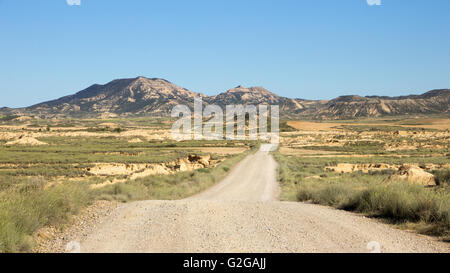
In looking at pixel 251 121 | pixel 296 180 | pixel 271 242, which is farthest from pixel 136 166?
pixel 251 121

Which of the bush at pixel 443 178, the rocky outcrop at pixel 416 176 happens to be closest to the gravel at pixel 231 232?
the bush at pixel 443 178

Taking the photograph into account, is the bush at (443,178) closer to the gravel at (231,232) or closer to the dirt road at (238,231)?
the dirt road at (238,231)

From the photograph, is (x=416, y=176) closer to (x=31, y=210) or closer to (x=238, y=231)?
(x=238, y=231)

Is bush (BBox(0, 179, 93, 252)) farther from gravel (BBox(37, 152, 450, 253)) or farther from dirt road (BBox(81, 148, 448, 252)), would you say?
dirt road (BBox(81, 148, 448, 252))

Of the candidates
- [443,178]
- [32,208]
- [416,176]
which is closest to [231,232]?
[32,208]

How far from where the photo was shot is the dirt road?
7.00 m

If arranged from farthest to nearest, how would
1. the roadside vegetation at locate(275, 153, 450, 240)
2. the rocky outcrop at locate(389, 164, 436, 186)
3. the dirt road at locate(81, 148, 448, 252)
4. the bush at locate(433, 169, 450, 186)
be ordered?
the rocky outcrop at locate(389, 164, 436, 186) < the bush at locate(433, 169, 450, 186) < the roadside vegetation at locate(275, 153, 450, 240) < the dirt road at locate(81, 148, 448, 252)

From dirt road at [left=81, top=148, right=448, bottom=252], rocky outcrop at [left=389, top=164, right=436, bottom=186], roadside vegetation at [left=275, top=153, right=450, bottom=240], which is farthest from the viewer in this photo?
rocky outcrop at [left=389, top=164, right=436, bottom=186]

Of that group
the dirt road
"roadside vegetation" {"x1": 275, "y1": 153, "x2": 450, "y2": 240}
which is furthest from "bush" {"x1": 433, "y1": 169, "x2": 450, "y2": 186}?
the dirt road

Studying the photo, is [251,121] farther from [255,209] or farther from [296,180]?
[255,209]

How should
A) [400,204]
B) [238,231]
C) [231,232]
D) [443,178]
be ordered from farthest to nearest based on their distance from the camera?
[443,178] < [400,204] < [238,231] < [231,232]

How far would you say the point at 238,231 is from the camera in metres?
8.23

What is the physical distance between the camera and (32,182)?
37.4 feet
